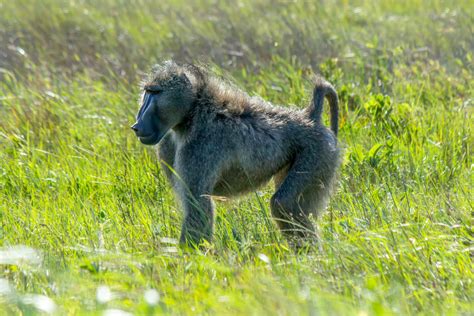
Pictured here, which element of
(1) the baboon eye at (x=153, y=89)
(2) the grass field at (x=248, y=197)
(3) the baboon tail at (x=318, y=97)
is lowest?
(2) the grass field at (x=248, y=197)

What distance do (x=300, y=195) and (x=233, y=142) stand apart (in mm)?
410

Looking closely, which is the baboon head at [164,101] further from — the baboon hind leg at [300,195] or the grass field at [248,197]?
the baboon hind leg at [300,195]

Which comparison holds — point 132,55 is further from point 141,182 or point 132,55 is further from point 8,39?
point 141,182

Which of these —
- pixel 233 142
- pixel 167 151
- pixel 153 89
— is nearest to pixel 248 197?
pixel 233 142

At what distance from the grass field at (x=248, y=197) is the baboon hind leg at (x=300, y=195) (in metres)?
0.10

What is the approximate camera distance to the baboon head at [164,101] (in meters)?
3.96

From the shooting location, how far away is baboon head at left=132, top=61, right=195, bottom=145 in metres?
3.96

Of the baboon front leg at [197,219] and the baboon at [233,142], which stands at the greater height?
the baboon at [233,142]

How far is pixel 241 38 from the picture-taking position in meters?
7.96

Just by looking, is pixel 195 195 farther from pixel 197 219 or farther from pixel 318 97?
pixel 318 97

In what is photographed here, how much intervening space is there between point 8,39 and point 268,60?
280cm

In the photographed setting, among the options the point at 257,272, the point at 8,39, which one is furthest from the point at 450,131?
the point at 8,39

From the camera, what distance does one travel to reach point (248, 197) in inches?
168

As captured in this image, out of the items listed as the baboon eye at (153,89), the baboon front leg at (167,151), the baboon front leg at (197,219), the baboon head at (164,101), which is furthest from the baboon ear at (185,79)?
the baboon front leg at (197,219)
